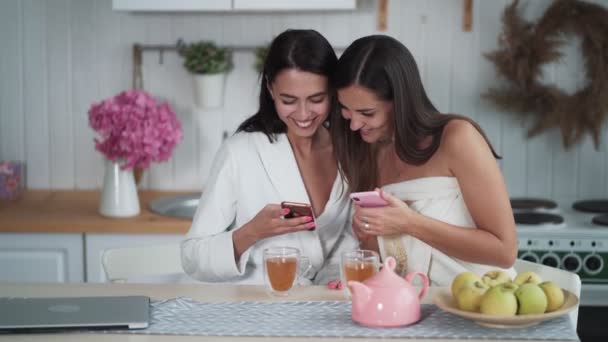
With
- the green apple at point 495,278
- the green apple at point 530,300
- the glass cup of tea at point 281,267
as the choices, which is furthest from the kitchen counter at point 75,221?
the green apple at point 530,300

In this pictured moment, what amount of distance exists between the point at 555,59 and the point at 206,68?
1337 millimetres

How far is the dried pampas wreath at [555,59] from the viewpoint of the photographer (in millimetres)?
3482

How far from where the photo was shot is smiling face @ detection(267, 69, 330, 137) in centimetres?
238

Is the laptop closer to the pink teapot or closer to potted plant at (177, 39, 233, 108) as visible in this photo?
the pink teapot

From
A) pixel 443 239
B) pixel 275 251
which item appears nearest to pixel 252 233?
pixel 275 251

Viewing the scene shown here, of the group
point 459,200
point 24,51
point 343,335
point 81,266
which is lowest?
point 81,266

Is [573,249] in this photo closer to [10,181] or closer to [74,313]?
[74,313]

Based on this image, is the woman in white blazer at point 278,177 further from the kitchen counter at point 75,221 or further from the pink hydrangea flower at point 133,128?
the pink hydrangea flower at point 133,128

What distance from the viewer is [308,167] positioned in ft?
8.61

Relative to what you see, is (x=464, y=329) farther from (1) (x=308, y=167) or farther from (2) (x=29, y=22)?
(2) (x=29, y=22)

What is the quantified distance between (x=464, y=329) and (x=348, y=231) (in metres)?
0.81

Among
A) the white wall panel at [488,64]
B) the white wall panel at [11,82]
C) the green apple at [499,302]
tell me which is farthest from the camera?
the white wall panel at [11,82]

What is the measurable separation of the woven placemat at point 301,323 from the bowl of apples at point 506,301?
0.10 feet

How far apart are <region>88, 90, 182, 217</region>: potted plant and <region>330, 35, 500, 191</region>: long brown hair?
102cm
